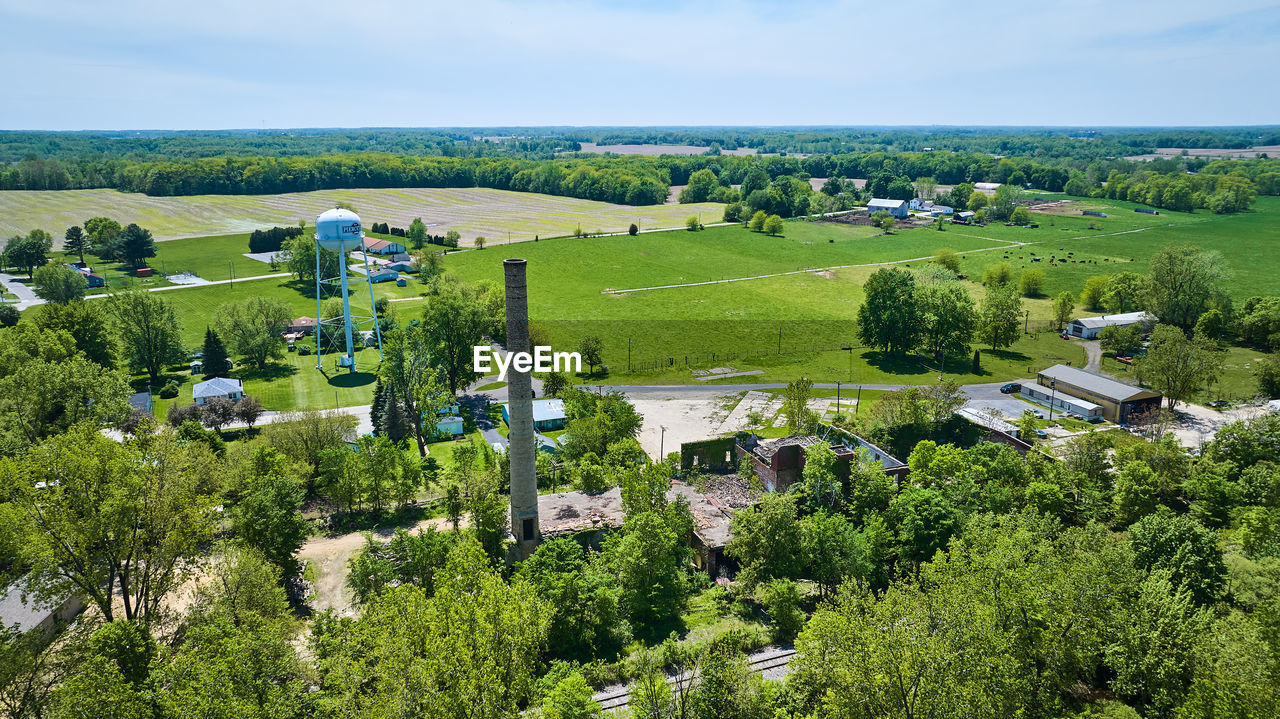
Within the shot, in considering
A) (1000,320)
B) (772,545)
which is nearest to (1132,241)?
(1000,320)

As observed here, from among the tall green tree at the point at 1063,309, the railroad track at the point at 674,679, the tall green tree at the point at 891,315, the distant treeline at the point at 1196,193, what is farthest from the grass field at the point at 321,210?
the railroad track at the point at 674,679

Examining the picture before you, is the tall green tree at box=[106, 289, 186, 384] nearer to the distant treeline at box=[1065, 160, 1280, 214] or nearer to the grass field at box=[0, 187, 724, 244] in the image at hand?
the grass field at box=[0, 187, 724, 244]

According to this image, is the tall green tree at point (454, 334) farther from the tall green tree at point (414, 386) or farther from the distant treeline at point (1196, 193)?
the distant treeline at point (1196, 193)

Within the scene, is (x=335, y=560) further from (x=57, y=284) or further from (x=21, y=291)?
(x=21, y=291)

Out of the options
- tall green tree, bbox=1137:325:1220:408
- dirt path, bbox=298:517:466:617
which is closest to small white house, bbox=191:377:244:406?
dirt path, bbox=298:517:466:617

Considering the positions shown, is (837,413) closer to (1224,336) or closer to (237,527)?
(237,527)
